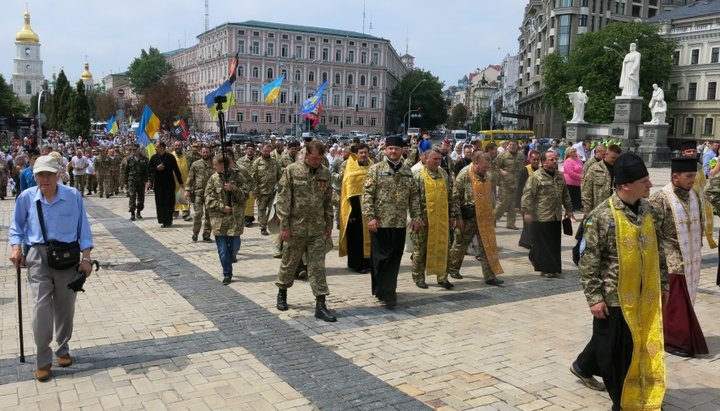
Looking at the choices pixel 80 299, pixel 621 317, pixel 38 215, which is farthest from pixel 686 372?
pixel 80 299

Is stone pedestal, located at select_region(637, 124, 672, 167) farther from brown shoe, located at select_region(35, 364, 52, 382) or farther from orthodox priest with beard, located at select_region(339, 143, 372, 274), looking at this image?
brown shoe, located at select_region(35, 364, 52, 382)

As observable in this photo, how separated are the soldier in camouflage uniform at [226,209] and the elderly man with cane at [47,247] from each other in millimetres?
3327

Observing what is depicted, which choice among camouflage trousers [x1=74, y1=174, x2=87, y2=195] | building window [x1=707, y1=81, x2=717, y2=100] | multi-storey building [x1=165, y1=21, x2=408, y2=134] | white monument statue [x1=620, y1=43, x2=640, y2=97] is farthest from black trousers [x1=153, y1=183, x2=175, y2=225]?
multi-storey building [x1=165, y1=21, x2=408, y2=134]

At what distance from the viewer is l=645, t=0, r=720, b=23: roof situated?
2598 inches

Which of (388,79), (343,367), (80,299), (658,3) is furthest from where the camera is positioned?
(388,79)

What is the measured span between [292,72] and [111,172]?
260ft

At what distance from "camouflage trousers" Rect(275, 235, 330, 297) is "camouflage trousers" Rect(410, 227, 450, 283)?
174cm

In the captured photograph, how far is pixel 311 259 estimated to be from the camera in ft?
22.9

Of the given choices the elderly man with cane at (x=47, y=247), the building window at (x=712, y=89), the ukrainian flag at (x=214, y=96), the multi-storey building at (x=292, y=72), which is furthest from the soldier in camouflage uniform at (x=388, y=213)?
the multi-storey building at (x=292, y=72)

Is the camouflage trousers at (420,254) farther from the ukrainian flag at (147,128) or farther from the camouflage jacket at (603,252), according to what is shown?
the ukrainian flag at (147,128)

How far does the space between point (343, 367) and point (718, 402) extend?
3031 mm

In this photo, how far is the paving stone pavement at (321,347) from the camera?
4973 mm

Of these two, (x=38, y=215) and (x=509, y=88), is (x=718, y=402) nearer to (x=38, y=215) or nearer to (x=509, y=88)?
(x=38, y=215)

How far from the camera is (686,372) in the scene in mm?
5547
